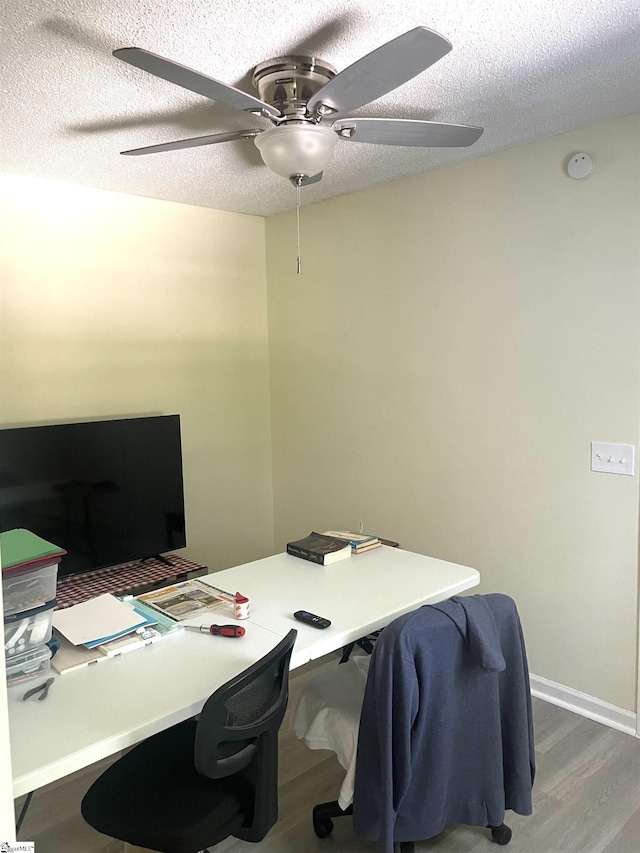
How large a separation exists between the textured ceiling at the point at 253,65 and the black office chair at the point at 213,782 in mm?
1621

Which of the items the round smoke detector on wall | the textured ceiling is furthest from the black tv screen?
the round smoke detector on wall

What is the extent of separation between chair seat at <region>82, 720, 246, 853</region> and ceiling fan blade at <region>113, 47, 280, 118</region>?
170cm

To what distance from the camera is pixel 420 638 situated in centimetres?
171

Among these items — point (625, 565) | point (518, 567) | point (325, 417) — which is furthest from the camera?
point (325, 417)

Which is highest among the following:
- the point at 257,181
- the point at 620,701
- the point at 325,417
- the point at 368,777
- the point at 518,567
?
the point at 257,181

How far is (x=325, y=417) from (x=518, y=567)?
56.6 inches

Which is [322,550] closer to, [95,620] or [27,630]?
[95,620]

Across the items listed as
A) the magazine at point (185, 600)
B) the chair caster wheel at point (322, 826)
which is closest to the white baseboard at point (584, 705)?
the chair caster wheel at point (322, 826)

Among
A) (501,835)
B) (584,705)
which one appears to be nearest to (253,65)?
(501,835)

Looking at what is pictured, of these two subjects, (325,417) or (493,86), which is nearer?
(493,86)

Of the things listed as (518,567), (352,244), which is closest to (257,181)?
(352,244)

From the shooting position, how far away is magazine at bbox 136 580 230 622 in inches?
78.9

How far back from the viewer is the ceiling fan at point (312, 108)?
1564 millimetres

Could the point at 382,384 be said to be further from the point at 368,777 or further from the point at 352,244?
the point at 368,777
